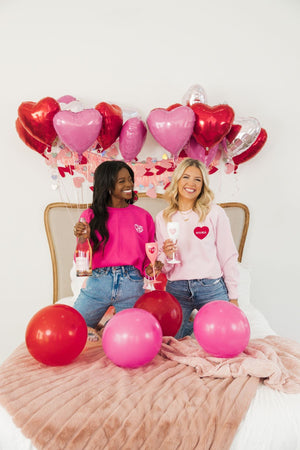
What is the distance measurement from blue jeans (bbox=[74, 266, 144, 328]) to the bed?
1.26 feet

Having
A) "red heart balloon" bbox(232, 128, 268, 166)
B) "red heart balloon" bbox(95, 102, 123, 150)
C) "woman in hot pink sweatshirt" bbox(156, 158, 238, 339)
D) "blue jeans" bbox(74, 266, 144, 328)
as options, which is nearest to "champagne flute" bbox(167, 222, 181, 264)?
"woman in hot pink sweatshirt" bbox(156, 158, 238, 339)

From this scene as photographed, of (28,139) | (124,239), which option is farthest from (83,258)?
(28,139)

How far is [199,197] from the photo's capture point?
2.19 meters

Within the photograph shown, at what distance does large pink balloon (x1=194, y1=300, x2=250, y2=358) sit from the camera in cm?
153

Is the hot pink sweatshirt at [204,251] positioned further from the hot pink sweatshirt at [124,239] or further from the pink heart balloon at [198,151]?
the pink heart balloon at [198,151]

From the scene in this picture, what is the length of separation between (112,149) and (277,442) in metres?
2.05

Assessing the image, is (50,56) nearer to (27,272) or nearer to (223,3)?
(223,3)

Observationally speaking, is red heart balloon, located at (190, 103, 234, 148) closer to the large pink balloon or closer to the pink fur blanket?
the large pink balloon

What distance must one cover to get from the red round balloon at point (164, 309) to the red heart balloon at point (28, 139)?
1.31m

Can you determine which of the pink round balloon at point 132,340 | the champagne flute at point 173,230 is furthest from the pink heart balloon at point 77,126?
the pink round balloon at point 132,340

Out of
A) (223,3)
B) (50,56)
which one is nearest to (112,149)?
(50,56)

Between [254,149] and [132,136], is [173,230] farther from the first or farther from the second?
[254,149]

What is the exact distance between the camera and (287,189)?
2840 mm

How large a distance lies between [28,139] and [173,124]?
38.5 inches
